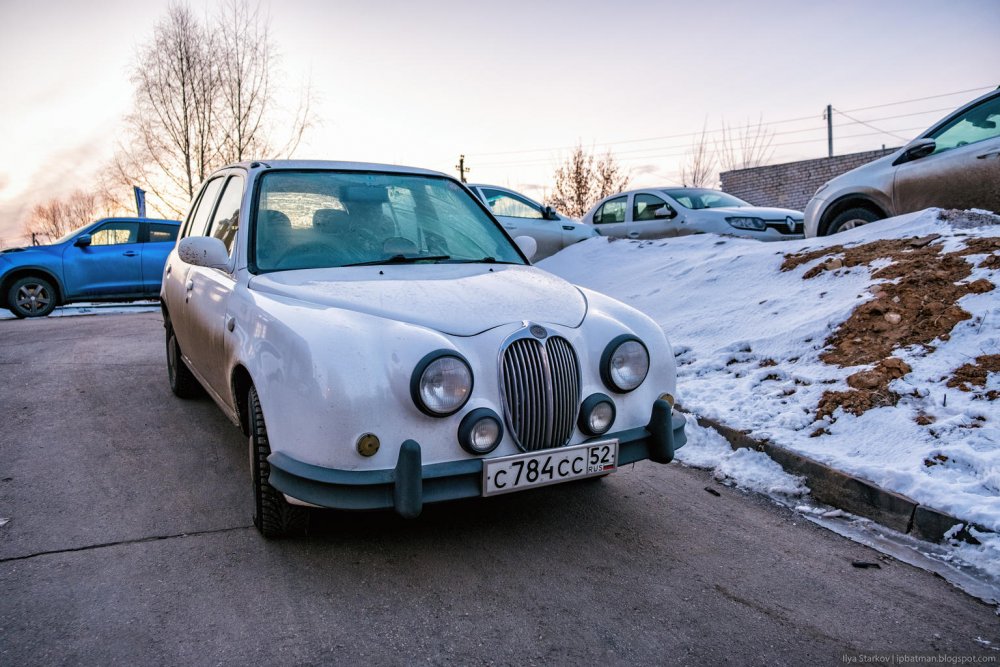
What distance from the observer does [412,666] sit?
2.21 m

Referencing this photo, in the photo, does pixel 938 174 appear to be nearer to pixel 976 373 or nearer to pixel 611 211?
pixel 976 373

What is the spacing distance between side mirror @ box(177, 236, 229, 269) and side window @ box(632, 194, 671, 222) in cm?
968

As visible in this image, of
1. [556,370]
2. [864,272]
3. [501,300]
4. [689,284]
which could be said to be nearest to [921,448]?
[556,370]

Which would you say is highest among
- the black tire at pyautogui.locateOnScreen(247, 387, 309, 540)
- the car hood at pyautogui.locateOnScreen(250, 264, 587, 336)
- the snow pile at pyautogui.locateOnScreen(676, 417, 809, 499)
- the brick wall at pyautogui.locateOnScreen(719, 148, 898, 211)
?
the brick wall at pyautogui.locateOnScreen(719, 148, 898, 211)

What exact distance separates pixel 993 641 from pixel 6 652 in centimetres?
322

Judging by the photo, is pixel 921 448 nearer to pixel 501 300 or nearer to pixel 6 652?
pixel 501 300

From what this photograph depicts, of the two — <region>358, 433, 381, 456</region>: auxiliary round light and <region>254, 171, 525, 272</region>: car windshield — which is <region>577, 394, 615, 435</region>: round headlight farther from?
<region>254, 171, 525, 272</region>: car windshield

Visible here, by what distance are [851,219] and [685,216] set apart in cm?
401

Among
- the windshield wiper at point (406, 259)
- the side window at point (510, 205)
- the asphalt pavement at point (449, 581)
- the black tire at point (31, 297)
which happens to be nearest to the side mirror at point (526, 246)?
the windshield wiper at point (406, 259)

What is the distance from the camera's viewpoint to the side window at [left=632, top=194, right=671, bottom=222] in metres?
12.4

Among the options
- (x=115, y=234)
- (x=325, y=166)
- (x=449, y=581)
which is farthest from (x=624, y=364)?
(x=115, y=234)

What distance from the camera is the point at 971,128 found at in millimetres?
6895

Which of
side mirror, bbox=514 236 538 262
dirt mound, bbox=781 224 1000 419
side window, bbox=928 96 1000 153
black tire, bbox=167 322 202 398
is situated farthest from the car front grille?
side window, bbox=928 96 1000 153

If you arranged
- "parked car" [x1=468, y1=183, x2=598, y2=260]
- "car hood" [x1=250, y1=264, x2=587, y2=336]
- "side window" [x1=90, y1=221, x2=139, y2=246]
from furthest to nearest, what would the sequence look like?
"side window" [x1=90, y1=221, x2=139, y2=246] → "parked car" [x1=468, y1=183, x2=598, y2=260] → "car hood" [x1=250, y1=264, x2=587, y2=336]
